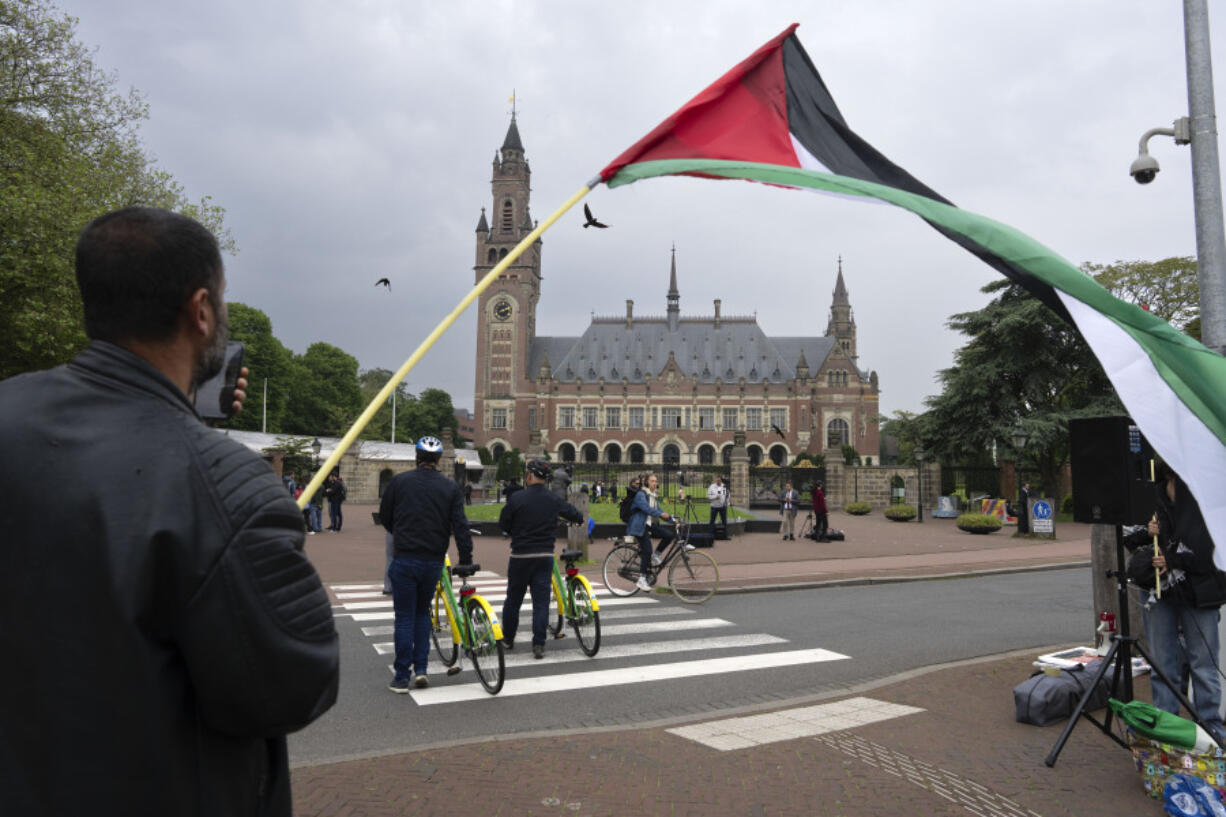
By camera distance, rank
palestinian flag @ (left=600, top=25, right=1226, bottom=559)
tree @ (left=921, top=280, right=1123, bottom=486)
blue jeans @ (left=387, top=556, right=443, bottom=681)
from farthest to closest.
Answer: tree @ (left=921, top=280, right=1123, bottom=486) → blue jeans @ (left=387, top=556, right=443, bottom=681) → palestinian flag @ (left=600, top=25, right=1226, bottom=559)

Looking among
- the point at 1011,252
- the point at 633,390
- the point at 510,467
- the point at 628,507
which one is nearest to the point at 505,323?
the point at 633,390

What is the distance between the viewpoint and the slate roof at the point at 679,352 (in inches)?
3590

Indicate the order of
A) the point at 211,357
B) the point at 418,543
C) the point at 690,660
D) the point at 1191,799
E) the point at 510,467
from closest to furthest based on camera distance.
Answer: the point at 211,357
the point at 1191,799
the point at 418,543
the point at 690,660
the point at 510,467

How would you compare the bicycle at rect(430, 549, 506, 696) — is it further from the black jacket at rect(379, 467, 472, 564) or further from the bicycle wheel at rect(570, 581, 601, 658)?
the bicycle wheel at rect(570, 581, 601, 658)

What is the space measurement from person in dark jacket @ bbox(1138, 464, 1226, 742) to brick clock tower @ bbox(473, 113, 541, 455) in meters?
82.3

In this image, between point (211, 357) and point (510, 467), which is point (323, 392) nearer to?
point (510, 467)

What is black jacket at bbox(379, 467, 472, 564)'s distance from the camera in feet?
22.3

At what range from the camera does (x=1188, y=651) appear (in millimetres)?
5719

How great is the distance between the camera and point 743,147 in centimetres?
445

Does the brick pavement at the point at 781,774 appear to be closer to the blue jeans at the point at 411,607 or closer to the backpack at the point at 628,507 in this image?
the blue jeans at the point at 411,607

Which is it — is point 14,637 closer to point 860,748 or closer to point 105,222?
point 105,222

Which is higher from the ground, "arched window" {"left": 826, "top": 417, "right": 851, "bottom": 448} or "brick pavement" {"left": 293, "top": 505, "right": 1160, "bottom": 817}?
"arched window" {"left": 826, "top": 417, "right": 851, "bottom": 448}

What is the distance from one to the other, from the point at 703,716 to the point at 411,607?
266 cm

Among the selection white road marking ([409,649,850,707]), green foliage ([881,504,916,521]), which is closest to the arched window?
green foliage ([881,504,916,521])
